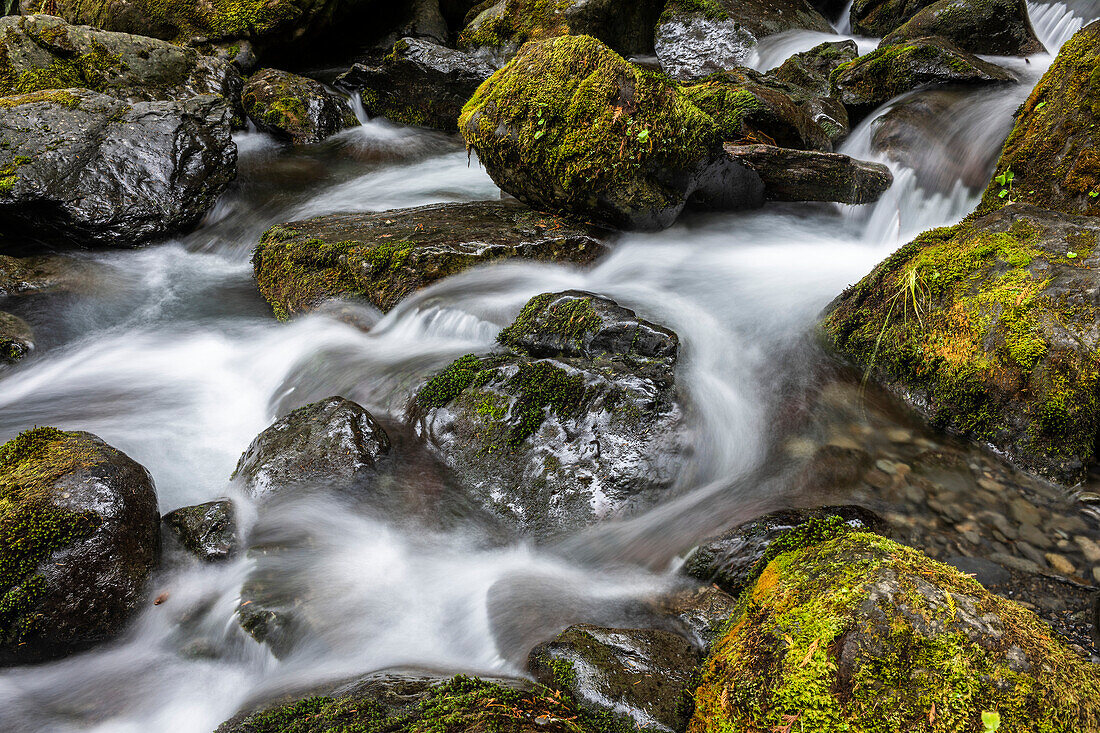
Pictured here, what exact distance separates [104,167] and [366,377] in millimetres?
4848

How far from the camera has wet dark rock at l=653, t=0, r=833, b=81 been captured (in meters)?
11.7

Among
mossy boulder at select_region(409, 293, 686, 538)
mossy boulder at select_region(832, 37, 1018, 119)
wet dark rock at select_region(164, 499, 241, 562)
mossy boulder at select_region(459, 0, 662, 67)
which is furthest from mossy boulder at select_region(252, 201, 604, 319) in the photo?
mossy boulder at select_region(459, 0, 662, 67)

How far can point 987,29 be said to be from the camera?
9.73 meters

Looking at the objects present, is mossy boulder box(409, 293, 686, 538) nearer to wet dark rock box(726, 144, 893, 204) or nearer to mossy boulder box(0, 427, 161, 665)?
mossy boulder box(0, 427, 161, 665)

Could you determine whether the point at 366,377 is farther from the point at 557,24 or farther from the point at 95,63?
the point at 557,24

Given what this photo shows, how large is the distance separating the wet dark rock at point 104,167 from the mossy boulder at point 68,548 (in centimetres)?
471

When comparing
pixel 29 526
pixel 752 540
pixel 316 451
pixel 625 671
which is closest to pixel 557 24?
pixel 316 451

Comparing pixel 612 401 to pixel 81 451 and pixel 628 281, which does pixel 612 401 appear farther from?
pixel 81 451

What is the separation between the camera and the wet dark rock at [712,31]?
38.4 feet

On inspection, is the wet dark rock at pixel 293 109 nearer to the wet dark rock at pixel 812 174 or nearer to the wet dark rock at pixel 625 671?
the wet dark rock at pixel 812 174

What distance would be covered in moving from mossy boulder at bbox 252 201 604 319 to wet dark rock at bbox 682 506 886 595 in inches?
138

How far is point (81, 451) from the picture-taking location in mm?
3656

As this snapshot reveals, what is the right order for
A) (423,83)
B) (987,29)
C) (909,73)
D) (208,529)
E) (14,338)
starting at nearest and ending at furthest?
(208,529), (14,338), (909,73), (987,29), (423,83)

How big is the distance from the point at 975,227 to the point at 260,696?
523 cm
